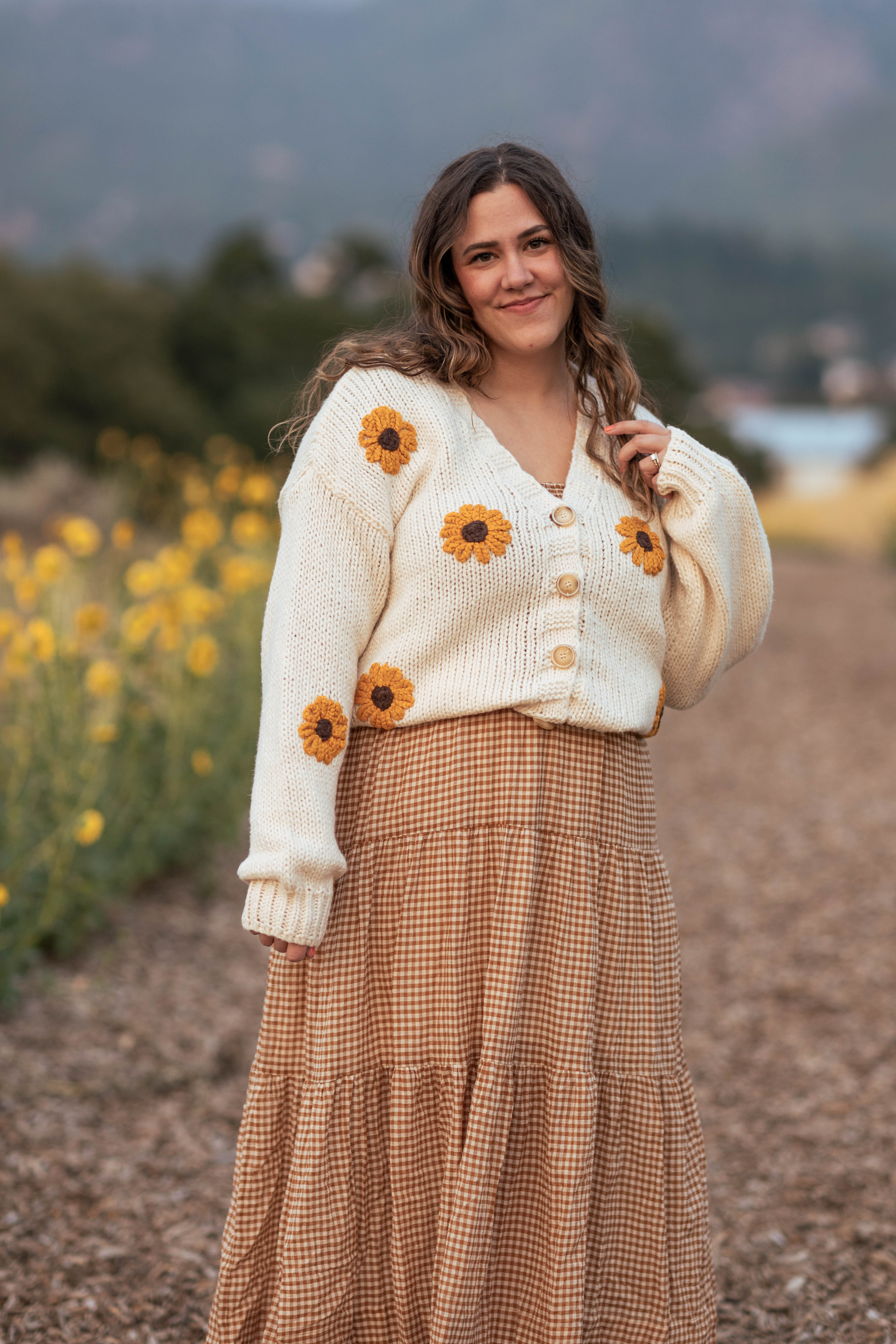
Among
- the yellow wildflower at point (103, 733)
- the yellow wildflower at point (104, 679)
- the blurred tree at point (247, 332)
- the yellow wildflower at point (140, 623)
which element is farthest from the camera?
the blurred tree at point (247, 332)

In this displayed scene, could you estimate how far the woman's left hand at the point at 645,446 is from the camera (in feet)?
5.67

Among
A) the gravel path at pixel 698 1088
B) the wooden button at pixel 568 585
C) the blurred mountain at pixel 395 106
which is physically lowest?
the gravel path at pixel 698 1088

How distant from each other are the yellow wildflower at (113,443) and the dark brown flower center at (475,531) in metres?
6.01

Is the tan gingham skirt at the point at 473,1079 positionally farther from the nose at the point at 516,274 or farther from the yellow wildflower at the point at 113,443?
the yellow wildflower at the point at 113,443

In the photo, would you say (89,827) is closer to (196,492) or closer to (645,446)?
(645,446)

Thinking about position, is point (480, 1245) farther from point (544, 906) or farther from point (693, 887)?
point (693, 887)

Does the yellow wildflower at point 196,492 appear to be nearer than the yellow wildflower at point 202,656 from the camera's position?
No

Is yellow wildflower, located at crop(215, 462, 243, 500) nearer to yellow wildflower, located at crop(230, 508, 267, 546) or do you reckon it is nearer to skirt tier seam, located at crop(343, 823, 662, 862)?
yellow wildflower, located at crop(230, 508, 267, 546)

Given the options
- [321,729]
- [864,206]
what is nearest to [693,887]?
[321,729]

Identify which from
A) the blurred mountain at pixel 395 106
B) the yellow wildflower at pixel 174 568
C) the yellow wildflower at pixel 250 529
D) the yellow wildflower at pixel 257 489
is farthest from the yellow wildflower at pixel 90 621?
the blurred mountain at pixel 395 106

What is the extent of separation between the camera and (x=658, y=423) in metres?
1.81

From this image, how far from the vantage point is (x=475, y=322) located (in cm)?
177

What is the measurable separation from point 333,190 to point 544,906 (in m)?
92.0

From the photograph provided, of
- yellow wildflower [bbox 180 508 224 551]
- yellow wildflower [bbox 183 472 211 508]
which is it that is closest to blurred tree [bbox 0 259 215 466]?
yellow wildflower [bbox 183 472 211 508]
